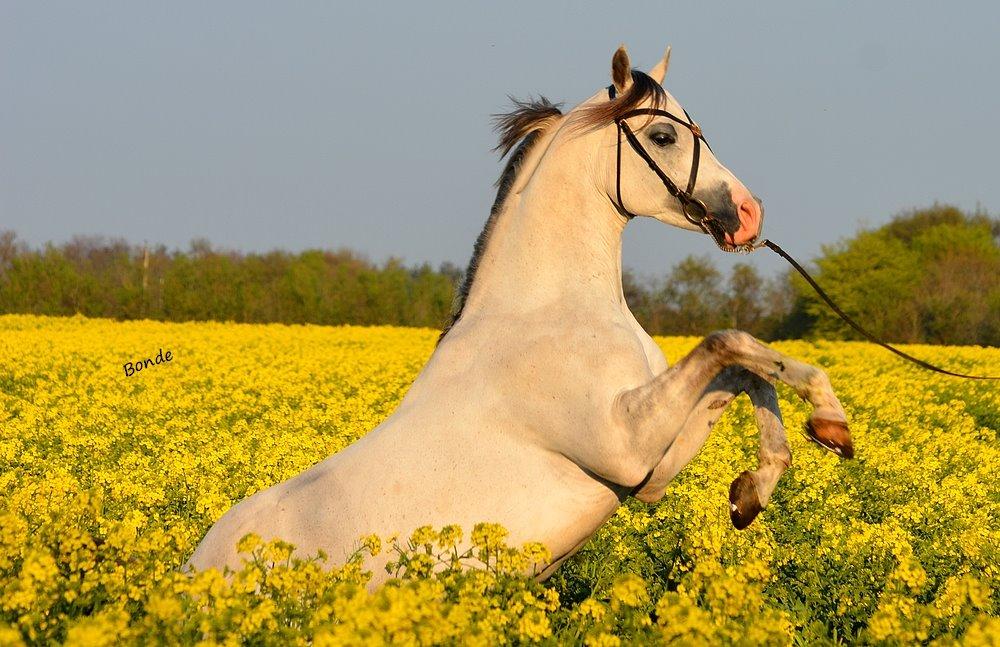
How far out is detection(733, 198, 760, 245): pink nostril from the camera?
14.9 ft

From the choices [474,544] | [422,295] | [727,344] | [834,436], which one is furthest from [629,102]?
[422,295]

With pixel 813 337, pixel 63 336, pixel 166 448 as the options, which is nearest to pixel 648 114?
pixel 166 448

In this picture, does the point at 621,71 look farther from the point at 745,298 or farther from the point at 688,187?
the point at 745,298

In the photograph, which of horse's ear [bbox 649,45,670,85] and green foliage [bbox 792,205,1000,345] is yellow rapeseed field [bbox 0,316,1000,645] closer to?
horse's ear [bbox 649,45,670,85]

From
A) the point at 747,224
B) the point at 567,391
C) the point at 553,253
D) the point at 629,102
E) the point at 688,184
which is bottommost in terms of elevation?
the point at 567,391

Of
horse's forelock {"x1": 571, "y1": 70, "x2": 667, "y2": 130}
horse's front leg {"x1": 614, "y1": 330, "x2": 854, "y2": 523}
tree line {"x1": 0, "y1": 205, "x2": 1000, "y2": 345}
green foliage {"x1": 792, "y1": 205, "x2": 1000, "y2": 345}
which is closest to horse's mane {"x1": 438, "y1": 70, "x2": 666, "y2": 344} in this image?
horse's forelock {"x1": 571, "y1": 70, "x2": 667, "y2": 130}

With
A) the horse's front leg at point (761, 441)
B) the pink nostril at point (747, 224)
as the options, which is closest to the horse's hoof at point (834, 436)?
the horse's front leg at point (761, 441)

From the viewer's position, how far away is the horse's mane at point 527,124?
15.6 feet

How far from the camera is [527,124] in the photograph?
5.11 m

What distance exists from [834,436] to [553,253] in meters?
1.29

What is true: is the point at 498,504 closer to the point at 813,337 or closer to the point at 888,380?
the point at 888,380

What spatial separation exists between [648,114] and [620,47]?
0.29 meters

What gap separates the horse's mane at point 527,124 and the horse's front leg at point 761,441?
1078 millimetres

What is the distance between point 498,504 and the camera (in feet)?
14.1
